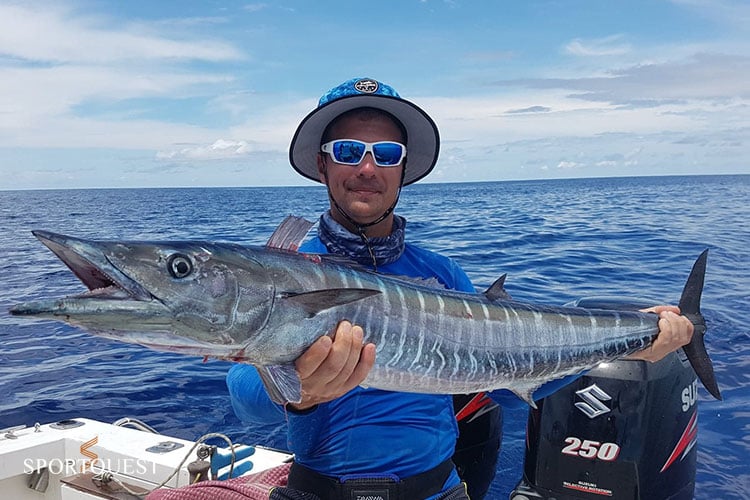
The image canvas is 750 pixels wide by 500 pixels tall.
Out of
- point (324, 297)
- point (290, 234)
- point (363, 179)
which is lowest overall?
point (324, 297)

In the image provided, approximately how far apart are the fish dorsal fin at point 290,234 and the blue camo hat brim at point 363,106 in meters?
1.04

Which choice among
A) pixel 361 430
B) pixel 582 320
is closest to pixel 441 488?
pixel 361 430

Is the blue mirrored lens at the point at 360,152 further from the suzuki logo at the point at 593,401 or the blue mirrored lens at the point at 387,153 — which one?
the suzuki logo at the point at 593,401

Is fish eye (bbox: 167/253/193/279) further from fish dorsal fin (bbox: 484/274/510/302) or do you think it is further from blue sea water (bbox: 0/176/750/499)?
blue sea water (bbox: 0/176/750/499)

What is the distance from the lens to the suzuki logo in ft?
13.7

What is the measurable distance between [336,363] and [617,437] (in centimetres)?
263

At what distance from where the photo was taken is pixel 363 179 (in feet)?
11.6

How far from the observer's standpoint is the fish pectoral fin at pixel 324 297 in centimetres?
243

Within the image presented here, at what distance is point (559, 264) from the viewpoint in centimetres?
1642

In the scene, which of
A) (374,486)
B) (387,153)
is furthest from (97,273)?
(387,153)

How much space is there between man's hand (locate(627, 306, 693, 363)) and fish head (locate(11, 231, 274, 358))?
2737 mm

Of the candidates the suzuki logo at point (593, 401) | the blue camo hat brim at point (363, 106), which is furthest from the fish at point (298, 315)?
the blue camo hat brim at point (363, 106)

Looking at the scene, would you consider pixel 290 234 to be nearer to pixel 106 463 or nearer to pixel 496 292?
pixel 496 292

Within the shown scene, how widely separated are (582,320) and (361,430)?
5.18ft
